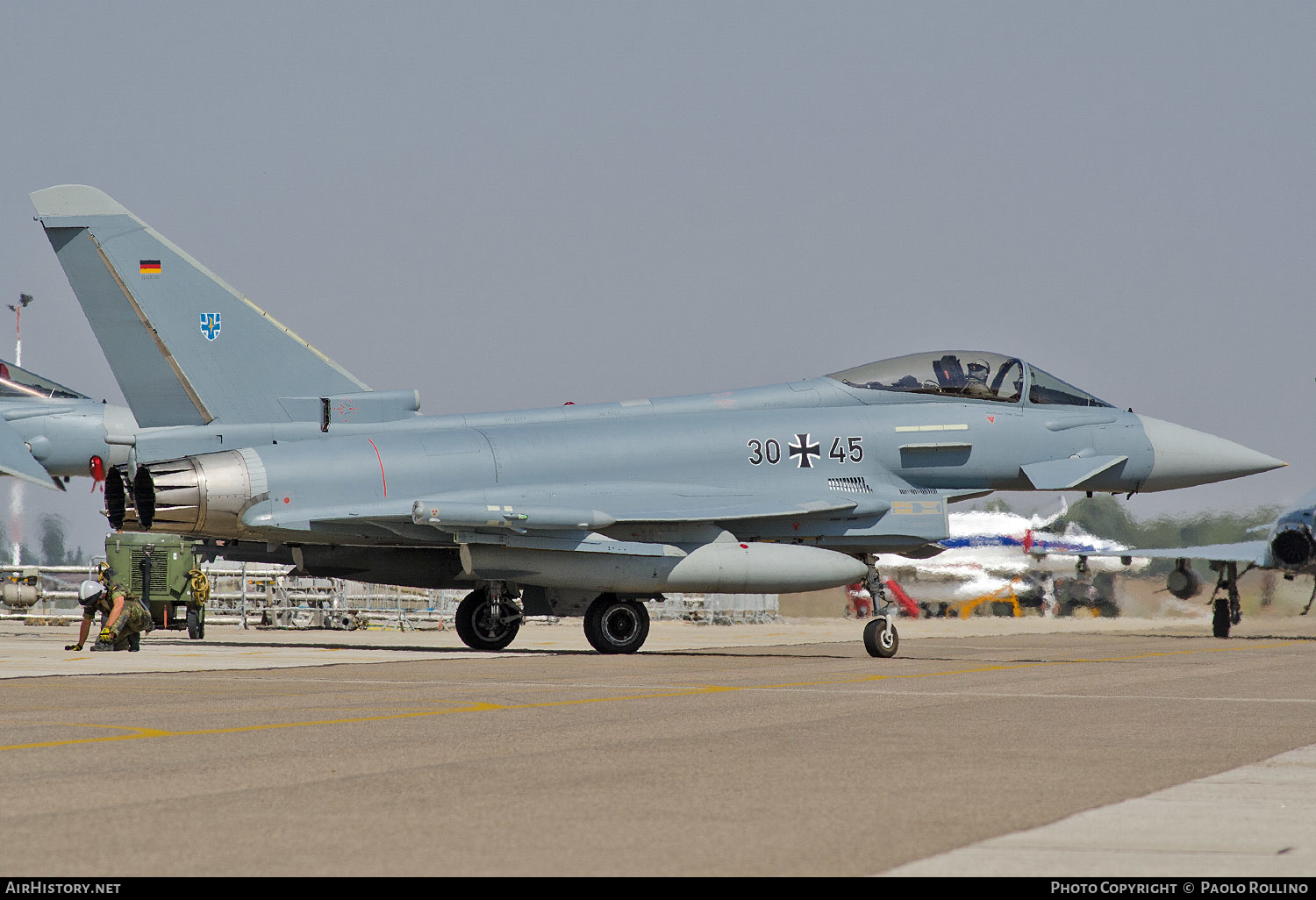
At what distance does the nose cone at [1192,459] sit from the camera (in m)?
22.3

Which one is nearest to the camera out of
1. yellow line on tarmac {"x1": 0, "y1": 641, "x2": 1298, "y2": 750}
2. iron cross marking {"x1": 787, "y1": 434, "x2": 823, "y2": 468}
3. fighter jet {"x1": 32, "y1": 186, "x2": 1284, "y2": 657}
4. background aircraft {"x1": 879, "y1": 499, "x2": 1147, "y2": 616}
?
yellow line on tarmac {"x1": 0, "y1": 641, "x2": 1298, "y2": 750}

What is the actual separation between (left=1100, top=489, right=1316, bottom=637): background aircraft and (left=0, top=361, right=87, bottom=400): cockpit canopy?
917 inches

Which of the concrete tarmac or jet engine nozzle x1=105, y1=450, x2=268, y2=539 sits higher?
jet engine nozzle x1=105, y1=450, x2=268, y2=539

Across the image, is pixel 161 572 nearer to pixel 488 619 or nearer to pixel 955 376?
pixel 488 619

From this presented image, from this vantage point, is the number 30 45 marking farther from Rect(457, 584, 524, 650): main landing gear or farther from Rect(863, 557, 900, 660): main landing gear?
Rect(457, 584, 524, 650): main landing gear

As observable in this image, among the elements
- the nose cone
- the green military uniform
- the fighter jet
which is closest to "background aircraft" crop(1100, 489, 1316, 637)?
the nose cone

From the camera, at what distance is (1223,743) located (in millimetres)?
8789

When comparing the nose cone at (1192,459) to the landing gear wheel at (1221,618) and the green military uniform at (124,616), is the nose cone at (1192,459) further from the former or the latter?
the green military uniform at (124,616)

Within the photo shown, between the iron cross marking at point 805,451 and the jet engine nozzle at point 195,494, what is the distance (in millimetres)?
7223

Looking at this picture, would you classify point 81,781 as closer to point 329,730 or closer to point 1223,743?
point 329,730

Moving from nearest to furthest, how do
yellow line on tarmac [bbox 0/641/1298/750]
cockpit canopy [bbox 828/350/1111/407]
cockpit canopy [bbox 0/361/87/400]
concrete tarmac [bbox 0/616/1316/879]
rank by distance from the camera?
concrete tarmac [bbox 0/616/1316/879], yellow line on tarmac [bbox 0/641/1298/750], cockpit canopy [bbox 828/350/1111/407], cockpit canopy [bbox 0/361/87/400]

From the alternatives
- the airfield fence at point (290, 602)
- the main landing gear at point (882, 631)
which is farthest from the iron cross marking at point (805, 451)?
the airfield fence at point (290, 602)

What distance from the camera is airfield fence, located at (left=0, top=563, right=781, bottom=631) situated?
33.5 m
